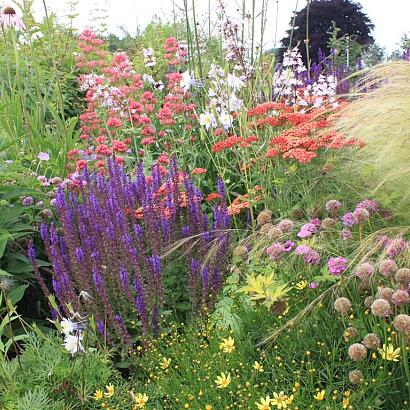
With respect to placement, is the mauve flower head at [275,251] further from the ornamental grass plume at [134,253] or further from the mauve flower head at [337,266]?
the ornamental grass plume at [134,253]

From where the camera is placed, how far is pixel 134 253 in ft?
8.52

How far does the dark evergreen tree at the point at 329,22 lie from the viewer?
411 inches

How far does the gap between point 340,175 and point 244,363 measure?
3.68 feet

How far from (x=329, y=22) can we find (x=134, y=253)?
8780mm

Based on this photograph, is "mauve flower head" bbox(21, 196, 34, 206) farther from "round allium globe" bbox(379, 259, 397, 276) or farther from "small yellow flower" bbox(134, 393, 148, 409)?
"round allium globe" bbox(379, 259, 397, 276)

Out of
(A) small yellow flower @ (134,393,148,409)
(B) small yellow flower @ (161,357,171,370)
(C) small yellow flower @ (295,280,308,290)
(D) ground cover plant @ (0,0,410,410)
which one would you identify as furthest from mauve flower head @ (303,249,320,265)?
(A) small yellow flower @ (134,393,148,409)

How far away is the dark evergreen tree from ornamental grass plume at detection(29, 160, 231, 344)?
26.0 feet

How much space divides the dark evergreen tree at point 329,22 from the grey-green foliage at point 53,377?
28.9ft

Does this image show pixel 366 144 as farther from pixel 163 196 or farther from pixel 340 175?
pixel 163 196

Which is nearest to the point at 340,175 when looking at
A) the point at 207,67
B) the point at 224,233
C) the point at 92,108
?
the point at 224,233

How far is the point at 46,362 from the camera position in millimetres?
2316

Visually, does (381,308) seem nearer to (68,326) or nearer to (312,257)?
(312,257)

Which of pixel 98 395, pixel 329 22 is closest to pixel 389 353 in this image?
pixel 98 395

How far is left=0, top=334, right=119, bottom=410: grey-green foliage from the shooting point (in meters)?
2.21
